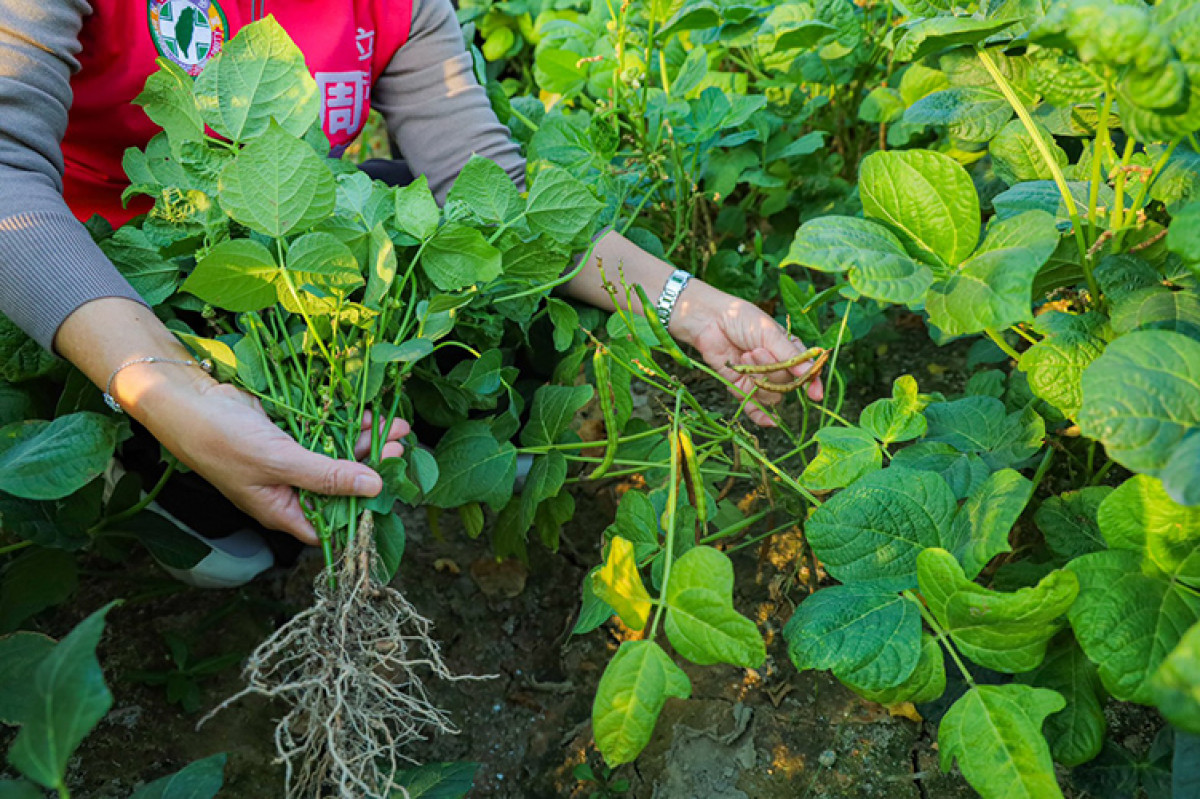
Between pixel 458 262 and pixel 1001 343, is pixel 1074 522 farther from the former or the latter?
pixel 458 262

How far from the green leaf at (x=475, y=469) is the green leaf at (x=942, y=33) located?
667mm

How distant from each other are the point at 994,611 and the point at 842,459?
25 centimetres

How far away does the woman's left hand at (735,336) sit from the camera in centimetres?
117

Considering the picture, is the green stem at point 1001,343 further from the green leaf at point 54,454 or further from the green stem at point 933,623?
the green leaf at point 54,454

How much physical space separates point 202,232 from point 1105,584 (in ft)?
3.32

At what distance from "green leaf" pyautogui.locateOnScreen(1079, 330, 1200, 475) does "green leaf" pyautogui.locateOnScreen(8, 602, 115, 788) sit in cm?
74

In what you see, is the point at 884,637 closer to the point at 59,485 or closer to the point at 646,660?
the point at 646,660

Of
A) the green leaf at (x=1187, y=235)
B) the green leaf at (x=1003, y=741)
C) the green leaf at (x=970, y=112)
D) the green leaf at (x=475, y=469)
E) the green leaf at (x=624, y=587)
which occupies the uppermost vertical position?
the green leaf at (x=1187, y=235)

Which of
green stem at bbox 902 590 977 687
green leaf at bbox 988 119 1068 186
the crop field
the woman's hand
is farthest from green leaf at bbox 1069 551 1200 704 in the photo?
the woman's hand

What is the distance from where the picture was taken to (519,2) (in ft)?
6.88

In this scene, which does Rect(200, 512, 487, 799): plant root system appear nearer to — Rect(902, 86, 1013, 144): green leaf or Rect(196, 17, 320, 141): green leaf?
Rect(196, 17, 320, 141): green leaf

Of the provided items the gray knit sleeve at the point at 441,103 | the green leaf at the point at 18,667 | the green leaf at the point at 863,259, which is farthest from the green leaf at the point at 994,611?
the gray knit sleeve at the point at 441,103

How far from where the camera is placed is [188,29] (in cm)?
127

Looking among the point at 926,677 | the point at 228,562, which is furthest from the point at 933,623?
the point at 228,562
